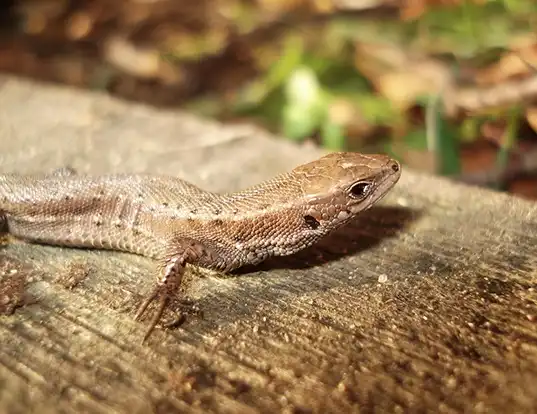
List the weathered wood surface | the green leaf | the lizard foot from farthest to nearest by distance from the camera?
the green leaf → the lizard foot → the weathered wood surface

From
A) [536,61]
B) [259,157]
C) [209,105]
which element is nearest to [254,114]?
[209,105]

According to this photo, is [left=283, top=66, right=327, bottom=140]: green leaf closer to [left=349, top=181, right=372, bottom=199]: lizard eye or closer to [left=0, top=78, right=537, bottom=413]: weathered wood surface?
[left=0, top=78, right=537, bottom=413]: weathered wood surface

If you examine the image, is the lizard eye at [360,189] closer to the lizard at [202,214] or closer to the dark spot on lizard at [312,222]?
the lizard at [202,214]

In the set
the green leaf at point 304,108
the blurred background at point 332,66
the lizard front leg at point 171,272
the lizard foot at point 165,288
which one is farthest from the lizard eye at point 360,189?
the green leaf at point 304,108

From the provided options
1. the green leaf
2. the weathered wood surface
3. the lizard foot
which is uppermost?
Result: the lizard foot

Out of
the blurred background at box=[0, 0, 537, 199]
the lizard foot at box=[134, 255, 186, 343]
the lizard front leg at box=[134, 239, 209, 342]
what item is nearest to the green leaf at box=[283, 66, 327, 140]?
the blurred background at box=[0, 0, 537, 199]

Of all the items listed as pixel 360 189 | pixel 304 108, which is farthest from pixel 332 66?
pixel 360 189
